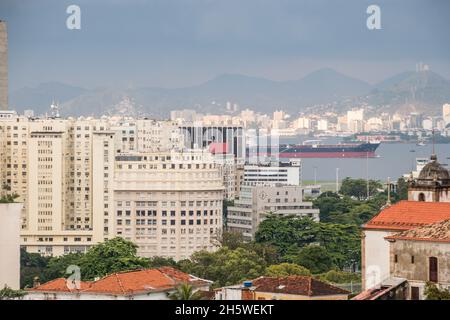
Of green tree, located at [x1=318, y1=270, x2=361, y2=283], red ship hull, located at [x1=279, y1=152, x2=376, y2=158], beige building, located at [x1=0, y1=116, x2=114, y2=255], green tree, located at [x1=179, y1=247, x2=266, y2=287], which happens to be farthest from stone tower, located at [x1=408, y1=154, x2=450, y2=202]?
red ship hull, located at [x1=279, y1=152, x2=376, y2=158]

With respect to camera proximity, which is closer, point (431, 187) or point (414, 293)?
point (414, 293)

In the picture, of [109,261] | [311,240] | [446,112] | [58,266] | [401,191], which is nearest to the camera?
[109,261]

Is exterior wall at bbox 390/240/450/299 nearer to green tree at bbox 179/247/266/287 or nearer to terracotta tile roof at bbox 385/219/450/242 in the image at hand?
terracotta tile roof at bbox 385/219/450/242

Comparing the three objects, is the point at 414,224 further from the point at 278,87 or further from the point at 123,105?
the point at 278,87

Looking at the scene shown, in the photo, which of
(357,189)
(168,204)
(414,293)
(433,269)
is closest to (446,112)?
(357,189)

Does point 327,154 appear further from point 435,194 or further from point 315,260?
point 435,194
